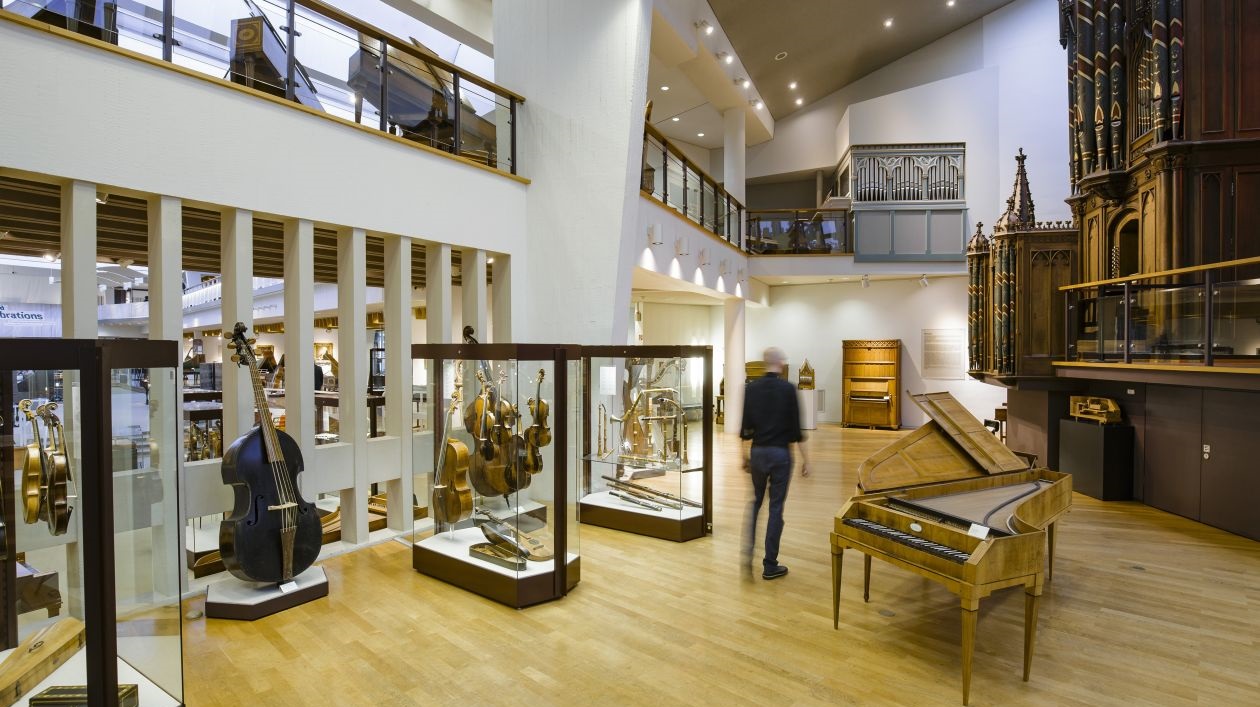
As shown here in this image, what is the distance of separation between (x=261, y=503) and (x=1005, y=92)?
1488 cm

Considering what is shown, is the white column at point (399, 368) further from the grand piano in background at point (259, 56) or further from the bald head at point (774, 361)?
the bald head at point (774, 361)

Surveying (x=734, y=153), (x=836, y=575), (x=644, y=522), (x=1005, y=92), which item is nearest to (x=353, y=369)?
(x=644, y=522)

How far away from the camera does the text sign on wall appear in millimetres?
13305

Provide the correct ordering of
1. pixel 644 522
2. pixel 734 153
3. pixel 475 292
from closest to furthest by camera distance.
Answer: pixel 644 522 < pixel 475 292 < pixel 734 153

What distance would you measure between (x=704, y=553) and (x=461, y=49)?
389 inches

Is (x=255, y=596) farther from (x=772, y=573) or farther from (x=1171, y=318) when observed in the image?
(x=1171, y=318)

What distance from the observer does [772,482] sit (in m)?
4.46

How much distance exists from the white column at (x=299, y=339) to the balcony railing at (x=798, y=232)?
10475 millimetres

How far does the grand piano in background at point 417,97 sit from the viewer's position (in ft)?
18.2

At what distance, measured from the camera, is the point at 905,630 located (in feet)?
12.2

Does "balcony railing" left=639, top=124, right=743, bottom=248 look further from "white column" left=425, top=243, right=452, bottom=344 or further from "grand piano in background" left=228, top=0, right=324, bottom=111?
"grand piano in background" left=228, top=0, right=324, bottom=111

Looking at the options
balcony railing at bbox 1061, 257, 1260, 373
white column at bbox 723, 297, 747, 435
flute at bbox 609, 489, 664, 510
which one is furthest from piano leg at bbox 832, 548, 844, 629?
white column at bbox 723, 297, 747, 435

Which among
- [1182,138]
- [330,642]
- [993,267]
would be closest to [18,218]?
[330,642]

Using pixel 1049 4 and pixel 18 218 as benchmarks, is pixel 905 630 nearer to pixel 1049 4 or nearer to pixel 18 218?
pixel 18 218
